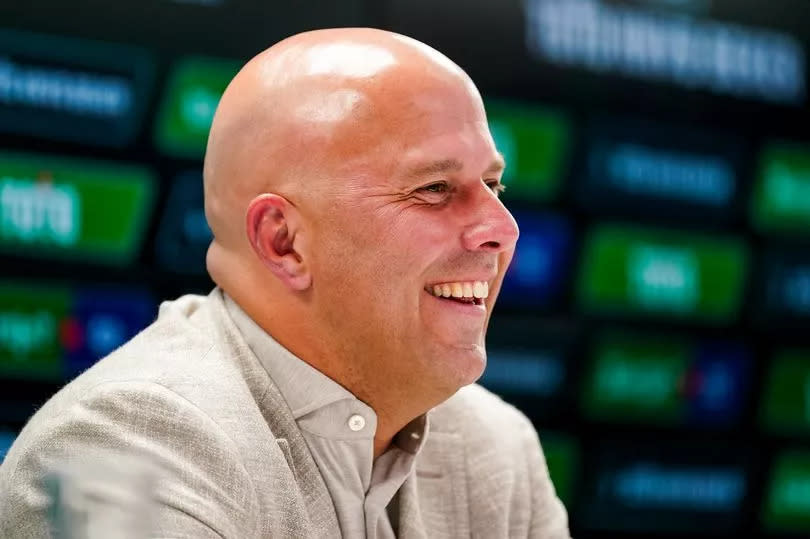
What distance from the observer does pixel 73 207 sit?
3008mm

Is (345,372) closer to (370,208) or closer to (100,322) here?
(370,208)

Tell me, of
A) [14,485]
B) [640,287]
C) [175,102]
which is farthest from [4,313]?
[640,287]

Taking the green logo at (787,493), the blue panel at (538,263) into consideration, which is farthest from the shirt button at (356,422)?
the green logo at (787,493)

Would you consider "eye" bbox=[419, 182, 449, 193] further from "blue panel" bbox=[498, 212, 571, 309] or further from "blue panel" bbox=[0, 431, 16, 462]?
"blue panel" bbox=[498, 212, 571, 309]

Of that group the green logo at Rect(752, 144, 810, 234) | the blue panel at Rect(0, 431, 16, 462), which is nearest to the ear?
the blue panel at Rect(0, 431, 16, 462)

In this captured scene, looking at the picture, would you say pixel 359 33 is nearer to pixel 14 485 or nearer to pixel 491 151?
pixel 491 151

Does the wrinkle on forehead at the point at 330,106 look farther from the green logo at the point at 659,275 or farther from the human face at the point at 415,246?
the green logo at the point at 659,275

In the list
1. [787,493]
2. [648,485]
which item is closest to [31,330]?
[648,485]

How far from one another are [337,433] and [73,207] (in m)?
1.68

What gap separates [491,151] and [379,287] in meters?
0.25

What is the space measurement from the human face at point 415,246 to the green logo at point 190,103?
5.46 feet

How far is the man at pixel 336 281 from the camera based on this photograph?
150cm

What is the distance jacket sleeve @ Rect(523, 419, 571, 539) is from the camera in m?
1.83

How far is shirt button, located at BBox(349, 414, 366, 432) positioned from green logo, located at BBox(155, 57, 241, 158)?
5.63 feet
